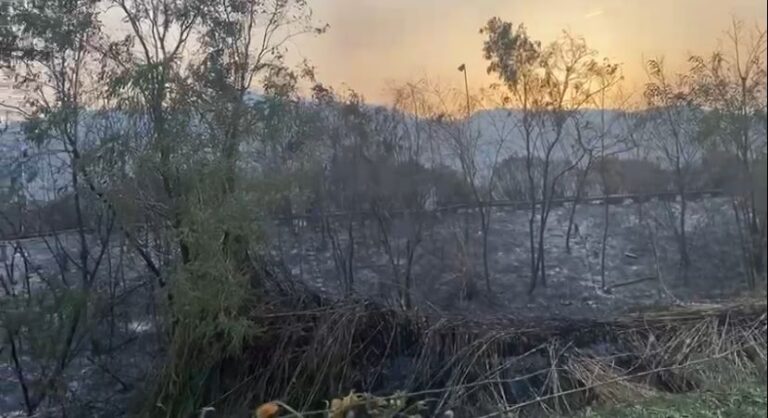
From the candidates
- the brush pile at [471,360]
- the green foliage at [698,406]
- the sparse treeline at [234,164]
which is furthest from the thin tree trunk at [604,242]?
the green foliage at [698,406]

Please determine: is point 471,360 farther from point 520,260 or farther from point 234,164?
point 234,164

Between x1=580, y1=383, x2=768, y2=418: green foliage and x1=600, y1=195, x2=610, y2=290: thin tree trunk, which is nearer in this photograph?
x1=580, y1=383, x2=768, y2=418: green foliage

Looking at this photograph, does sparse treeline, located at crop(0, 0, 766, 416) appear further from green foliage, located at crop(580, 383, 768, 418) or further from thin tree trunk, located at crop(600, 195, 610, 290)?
green foliage, located at crop(580, 383, 768, 418)

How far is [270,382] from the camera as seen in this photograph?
5789 mm

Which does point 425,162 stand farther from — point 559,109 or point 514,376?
point 514,376

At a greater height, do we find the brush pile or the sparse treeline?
the sparse treeline

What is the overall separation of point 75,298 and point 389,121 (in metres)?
2.36

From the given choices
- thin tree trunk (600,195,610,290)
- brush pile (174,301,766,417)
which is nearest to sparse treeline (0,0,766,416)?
thin tree trunk (600,195,610,290)

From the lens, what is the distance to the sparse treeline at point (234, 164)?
18.7 feet

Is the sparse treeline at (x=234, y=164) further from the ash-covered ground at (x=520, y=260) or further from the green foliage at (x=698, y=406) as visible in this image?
the green foliage at (x=698, y=406)

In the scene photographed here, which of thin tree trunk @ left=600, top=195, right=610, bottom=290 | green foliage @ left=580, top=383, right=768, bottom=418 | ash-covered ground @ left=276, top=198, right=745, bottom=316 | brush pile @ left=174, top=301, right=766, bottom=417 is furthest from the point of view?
thin tree trunk @ left=600, top=195, right=610, bottom=290

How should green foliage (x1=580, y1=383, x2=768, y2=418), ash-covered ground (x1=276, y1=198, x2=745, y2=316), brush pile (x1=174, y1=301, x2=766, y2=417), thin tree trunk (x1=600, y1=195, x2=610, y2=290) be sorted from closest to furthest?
green foliage (x1=580, y1=383, x2=768, y2=418), brush pile (x1=174, y1=301, x2=766, y2=417), ash-covered ground (x1=276, y1=198, x2=745, y2=316), thin tree trunk (x1=600, y1=195, x2=610, y2=290)

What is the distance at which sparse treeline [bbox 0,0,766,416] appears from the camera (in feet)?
18.7

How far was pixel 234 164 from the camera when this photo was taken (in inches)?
229
